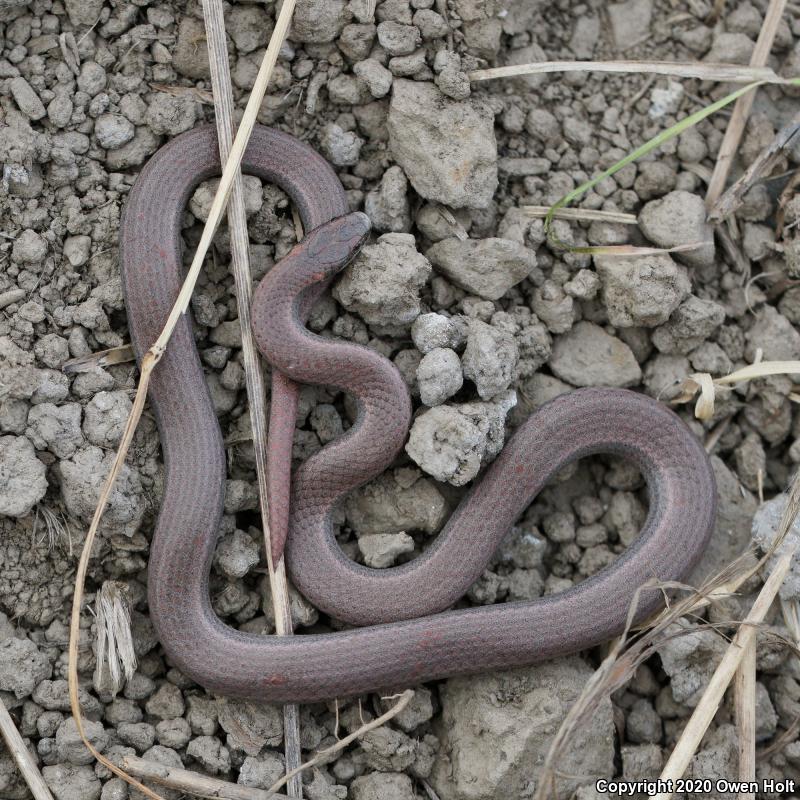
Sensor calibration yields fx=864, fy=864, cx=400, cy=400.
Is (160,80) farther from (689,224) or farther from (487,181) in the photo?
(689,224)

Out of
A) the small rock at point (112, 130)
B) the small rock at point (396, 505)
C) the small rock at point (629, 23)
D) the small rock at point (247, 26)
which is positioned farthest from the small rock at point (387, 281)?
the small rock at point (629, 23)

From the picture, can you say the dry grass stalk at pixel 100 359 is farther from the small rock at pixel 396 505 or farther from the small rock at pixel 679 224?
the small rock at pixel 679 224

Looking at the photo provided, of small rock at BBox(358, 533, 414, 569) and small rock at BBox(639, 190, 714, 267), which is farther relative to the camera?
small rock at BBox(639, 190, 714, 267)

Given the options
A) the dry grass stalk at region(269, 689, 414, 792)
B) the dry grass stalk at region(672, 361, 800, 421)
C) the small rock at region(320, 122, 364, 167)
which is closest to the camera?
the dry grass stalk at region(269, 689, 414, 792)

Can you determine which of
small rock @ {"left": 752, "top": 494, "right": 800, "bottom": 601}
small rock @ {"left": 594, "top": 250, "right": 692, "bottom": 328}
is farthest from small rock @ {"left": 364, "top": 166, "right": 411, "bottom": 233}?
small rock @ {"left": 752, "top": 494, "right": 800, "bottom": 601}

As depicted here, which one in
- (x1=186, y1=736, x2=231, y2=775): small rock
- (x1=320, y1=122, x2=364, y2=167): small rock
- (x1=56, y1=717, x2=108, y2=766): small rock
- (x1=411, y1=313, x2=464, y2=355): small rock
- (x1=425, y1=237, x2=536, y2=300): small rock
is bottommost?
(x1=186, y1=736, x2=231, y2=775): small rock

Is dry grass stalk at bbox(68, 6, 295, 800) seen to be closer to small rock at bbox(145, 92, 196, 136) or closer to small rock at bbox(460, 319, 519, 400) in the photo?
small rock at bbox(145, 92, 196, 136)

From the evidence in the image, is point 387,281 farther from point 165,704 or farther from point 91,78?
point 165,704
